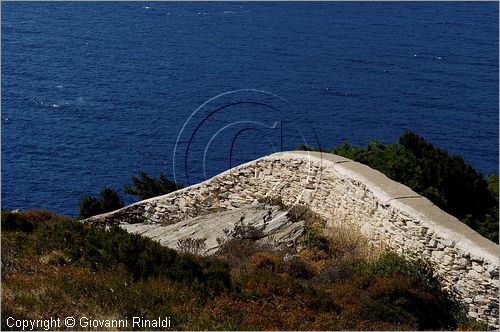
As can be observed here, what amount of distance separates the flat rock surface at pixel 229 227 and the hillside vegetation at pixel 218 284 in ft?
2.50

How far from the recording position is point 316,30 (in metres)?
91.2

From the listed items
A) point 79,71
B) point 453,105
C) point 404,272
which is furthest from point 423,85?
point 404,272

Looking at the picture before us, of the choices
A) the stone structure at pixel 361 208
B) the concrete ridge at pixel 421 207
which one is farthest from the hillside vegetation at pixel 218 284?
the concrete ridge at pixel 421 207

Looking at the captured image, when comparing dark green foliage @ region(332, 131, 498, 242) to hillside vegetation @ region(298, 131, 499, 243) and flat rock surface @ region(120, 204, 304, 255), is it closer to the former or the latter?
hillside vegetation @ region(298, 131, 499, 243)

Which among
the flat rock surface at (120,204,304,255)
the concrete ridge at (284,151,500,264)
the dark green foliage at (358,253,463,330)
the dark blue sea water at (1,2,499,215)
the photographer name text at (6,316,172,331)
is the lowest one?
the dark blue sea water at (1,2,499,215)

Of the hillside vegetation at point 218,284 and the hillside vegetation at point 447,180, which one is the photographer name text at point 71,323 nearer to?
the hillside vegetation at point 218,284

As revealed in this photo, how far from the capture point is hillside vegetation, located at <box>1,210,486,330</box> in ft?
30.4

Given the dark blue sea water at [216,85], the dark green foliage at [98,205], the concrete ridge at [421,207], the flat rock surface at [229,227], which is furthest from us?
the dark blue sea water at [216,85]

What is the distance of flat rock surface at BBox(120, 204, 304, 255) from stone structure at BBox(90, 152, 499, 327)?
0.63 meters

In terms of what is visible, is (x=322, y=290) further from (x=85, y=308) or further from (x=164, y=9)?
(x=164, y=9)

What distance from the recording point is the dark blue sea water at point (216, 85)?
5584cm

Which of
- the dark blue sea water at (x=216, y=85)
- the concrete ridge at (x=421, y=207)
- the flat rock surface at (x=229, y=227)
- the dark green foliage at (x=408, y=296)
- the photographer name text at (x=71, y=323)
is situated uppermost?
the concrete ridge at (x=421, y=207)

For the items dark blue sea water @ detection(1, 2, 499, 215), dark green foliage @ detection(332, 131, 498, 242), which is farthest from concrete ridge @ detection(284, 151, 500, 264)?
dark blue sea water @ detection(1, 2, 499, 215)

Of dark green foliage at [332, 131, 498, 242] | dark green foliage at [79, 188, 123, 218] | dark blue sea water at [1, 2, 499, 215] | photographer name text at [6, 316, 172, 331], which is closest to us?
photographer name text at [6, 316, 172, 331]
